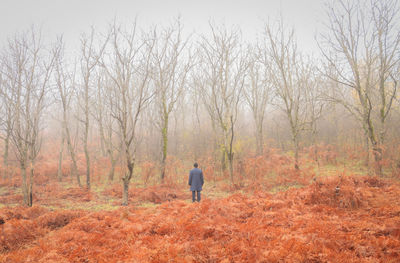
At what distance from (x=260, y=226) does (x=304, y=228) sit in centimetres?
92

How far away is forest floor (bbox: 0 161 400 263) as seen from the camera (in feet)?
11.7

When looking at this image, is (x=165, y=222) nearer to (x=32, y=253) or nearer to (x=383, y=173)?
(x=32, y=253)

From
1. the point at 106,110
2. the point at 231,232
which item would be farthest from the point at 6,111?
the point at 231,232

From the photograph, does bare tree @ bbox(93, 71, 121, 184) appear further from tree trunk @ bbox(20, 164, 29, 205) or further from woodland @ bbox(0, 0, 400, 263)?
tree trunk @ bbox(20, 164, 29, 205)

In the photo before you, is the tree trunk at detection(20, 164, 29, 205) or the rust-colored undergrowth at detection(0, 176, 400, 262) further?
the tree trunk at detection(20, 164, 29, 205)

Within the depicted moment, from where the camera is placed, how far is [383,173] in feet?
32.6

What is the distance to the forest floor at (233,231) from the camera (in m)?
3.57

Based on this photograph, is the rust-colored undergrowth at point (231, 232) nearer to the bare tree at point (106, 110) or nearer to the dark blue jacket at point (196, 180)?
the dark blue jacket at point (196, 180)

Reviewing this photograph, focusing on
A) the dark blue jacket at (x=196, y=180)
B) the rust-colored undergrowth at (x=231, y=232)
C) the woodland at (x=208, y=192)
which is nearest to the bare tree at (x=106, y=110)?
the woodland at (x=208, y=192)

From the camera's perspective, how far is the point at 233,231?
15.3 feet

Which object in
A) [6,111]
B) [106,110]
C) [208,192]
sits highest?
[106,110]

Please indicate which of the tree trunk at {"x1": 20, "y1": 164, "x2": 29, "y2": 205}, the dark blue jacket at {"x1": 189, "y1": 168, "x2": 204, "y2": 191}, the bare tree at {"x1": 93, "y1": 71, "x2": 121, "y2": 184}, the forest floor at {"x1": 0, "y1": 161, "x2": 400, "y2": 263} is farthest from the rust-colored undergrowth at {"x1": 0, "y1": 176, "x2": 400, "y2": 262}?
the bare tree at {"x1": 93, "y1": 71, "x2": 121, "y2": 184}

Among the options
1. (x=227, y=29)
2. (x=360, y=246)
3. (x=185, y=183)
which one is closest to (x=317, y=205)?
(x=360, y=246)

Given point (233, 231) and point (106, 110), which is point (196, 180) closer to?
point (233, 231)
